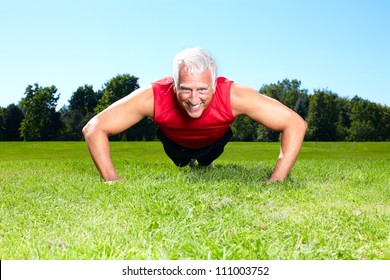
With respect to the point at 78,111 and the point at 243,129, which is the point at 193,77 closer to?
the point at 243,129

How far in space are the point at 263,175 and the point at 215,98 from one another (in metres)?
1.46

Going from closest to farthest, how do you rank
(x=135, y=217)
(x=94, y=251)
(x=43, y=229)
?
(x=94, y=251) → (x=43, y=229) → (x=135, y=217)

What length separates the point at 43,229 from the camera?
342 cm

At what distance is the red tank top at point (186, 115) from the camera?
18.3ft

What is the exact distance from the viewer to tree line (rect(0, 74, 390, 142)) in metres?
44.8

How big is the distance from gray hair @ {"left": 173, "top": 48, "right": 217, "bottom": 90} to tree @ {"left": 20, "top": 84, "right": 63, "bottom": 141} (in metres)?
41.5

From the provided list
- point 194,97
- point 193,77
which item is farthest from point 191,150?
point 193,77

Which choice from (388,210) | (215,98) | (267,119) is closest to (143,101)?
(215,98)

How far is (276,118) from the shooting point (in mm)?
5812

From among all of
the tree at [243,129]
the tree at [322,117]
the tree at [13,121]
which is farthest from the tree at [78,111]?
the tree at [322,117]

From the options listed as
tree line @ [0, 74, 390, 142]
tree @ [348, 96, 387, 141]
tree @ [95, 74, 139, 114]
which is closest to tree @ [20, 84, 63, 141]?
tree line @ [0, 74, 390, 142]

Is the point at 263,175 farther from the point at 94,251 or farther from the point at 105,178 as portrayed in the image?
the point at 94,251

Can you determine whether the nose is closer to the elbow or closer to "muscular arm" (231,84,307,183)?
"muscular arm" (231,84,307,183)

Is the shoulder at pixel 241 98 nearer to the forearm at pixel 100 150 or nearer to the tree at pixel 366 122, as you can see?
the forearm at pixel 100 150
